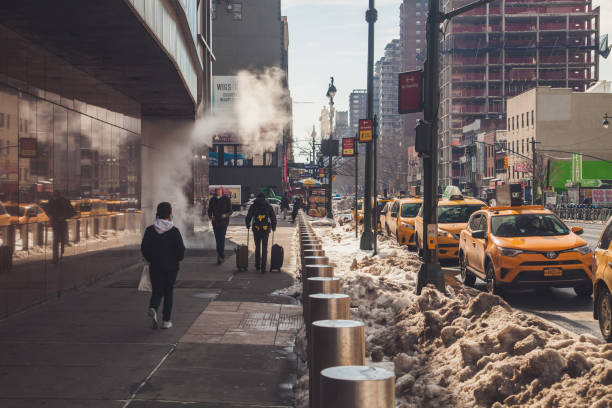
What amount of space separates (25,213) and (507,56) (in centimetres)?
12971

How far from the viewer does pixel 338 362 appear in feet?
15.4

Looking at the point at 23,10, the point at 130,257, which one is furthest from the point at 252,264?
the point at 23,10

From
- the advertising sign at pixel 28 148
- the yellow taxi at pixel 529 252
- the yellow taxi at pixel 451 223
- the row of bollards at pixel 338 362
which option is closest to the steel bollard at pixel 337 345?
the row of bollards at pixel 338 362

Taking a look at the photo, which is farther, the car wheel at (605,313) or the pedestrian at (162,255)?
the pedestrian at (162,255)

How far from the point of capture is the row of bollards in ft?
11.2

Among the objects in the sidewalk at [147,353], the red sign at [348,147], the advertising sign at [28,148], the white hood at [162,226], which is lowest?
the sidewalk at [147,353]

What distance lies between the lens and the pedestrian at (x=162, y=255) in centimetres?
886

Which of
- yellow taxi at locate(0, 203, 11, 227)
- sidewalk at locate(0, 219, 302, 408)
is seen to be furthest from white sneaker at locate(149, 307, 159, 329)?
yellow taxi at locate(0, 203, 11, 227)

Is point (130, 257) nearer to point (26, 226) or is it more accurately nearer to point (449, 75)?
point (26, 226)

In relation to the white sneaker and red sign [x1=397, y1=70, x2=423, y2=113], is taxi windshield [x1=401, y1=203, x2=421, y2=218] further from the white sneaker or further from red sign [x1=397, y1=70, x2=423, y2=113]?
the white sneaker

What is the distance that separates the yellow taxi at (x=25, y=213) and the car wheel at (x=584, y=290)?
8795 millimetres

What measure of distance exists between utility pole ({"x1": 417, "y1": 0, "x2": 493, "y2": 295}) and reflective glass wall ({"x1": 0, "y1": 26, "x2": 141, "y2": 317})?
5.95m

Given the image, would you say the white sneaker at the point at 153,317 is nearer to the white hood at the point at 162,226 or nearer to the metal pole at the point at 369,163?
the white hood at the point at 162,226

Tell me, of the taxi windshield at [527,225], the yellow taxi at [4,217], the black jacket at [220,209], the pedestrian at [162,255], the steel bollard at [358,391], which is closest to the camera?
Answer: the steel bollard at [358,391]
